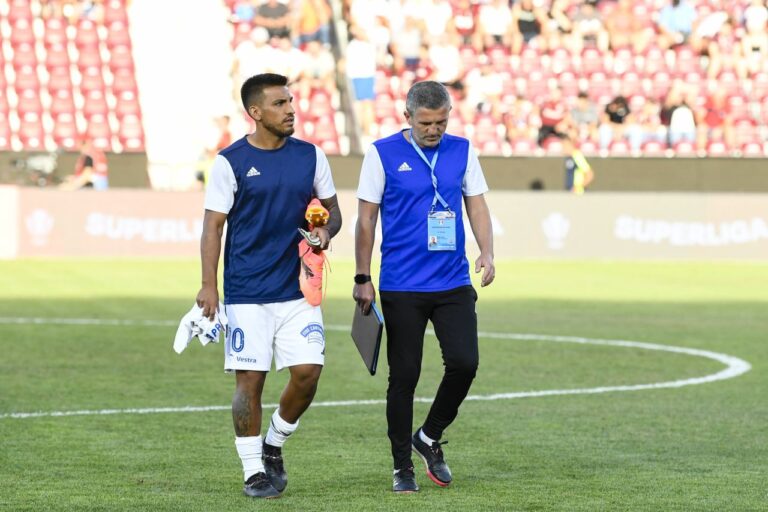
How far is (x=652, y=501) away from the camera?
23.2ft

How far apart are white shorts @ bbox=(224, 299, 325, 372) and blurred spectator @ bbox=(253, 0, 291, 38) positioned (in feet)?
91.7

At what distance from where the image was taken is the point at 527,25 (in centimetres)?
3644

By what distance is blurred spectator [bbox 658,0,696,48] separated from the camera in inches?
1441

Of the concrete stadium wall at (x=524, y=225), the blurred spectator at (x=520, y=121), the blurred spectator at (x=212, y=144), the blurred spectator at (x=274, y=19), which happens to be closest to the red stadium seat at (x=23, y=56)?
the blurred spectator at (x=212, y=144)

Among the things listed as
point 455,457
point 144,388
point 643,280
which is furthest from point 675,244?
point 455,457

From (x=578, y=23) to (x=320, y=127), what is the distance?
7091mm

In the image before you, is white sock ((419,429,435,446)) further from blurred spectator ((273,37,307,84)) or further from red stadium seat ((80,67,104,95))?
red stadium seat ((80,67,104,95))

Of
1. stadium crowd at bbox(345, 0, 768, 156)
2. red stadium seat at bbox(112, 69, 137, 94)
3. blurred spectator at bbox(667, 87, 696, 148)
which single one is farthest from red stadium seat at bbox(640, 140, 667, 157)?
red stadium seat at bbox(112, 69, 137, 94)

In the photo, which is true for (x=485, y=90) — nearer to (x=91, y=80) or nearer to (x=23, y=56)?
(x=91, y=80)

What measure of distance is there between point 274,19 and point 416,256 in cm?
2801

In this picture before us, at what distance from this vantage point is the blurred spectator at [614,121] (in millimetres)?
33281

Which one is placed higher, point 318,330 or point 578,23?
point 578,23

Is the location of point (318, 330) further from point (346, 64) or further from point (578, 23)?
point (578, 23)

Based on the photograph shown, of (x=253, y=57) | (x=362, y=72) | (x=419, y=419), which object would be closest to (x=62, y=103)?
(x=253, y=57)
